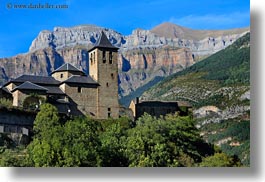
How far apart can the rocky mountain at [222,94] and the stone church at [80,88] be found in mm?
2476

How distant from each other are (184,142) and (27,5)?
180 inches

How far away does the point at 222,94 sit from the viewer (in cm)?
2075

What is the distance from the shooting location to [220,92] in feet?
70.5

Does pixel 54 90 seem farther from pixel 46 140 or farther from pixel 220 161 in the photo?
pixel 220 161

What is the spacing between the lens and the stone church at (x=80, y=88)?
15.1 meters

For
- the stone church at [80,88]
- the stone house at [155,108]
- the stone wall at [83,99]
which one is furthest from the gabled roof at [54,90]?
the stone house at [155,108]

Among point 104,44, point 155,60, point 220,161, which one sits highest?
point 155,60

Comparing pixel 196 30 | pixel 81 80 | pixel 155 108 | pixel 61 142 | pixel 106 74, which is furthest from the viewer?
pixel 155 108

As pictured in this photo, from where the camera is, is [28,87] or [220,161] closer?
[220,161]

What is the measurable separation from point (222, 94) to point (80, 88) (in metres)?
6.43

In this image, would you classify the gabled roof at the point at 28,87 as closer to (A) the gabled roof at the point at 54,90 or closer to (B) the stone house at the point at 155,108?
(A) the gabled roof at the point at 54,90

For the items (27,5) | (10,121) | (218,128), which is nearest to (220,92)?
(218,128)

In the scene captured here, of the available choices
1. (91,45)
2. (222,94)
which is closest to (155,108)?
(91,45)

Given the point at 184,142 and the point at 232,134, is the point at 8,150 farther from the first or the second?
the point at 232,134
